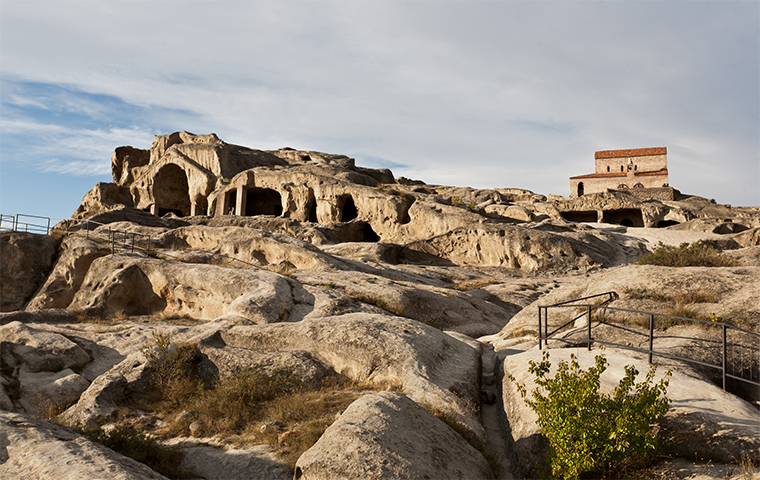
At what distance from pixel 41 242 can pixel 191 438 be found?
15553 mm

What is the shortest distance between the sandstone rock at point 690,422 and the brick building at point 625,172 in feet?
155

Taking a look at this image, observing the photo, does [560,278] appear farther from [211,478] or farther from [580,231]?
[211,478]

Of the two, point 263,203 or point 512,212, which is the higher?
point 263,203

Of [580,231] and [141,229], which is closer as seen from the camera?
[141,229]

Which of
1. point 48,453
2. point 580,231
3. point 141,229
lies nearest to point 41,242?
point 141,229

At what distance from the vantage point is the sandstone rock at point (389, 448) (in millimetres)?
4379

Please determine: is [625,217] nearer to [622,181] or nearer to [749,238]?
[749,238]

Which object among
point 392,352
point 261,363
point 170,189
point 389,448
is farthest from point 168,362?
point 170,189

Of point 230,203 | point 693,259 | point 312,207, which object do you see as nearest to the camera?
point 693,259

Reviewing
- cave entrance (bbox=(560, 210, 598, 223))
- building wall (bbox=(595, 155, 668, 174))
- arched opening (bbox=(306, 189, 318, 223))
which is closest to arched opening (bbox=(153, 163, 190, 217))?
arched opening (bbox=(306, 189, 318, 223))

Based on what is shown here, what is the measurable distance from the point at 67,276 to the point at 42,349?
8712mm

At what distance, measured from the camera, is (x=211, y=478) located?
5305mm

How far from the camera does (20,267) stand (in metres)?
17.0

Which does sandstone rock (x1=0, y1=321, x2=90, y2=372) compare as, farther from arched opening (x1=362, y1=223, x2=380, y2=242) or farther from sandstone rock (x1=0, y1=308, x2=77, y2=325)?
→ arched opening (x1=362, y1=223, x2=380, y2=242)
